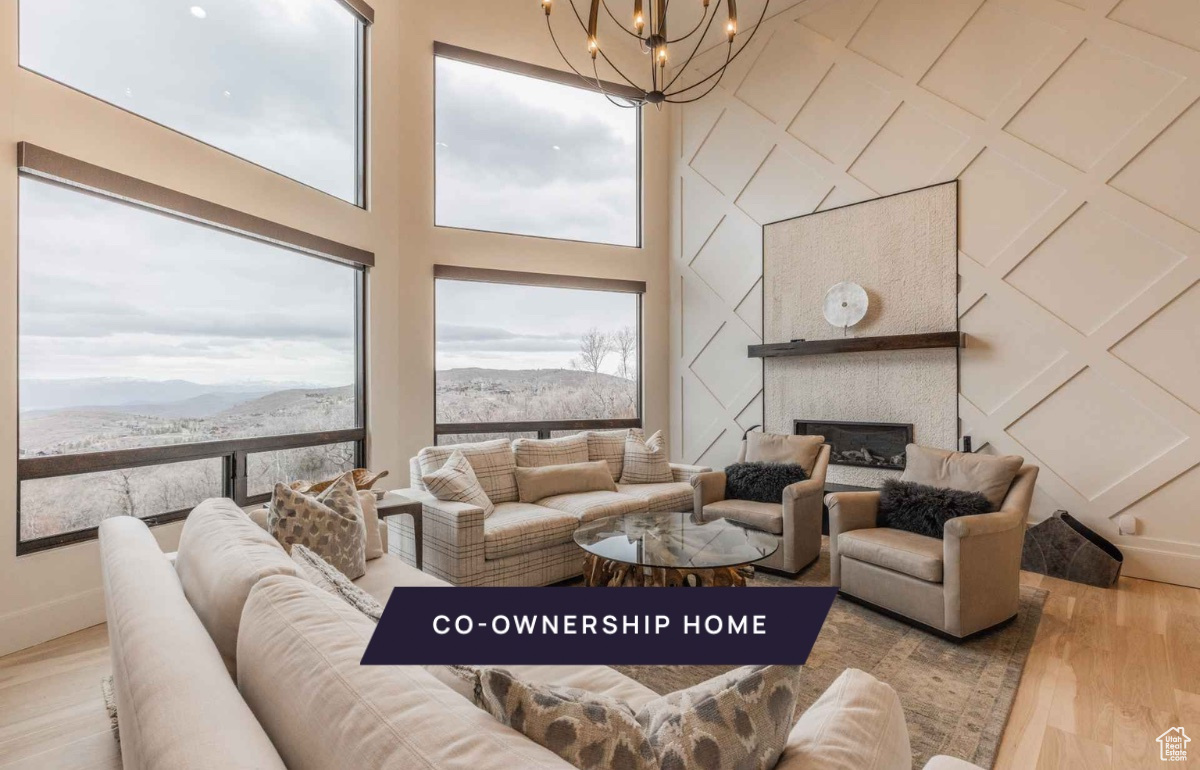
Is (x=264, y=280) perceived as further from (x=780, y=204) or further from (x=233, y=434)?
(x=780, y=204)

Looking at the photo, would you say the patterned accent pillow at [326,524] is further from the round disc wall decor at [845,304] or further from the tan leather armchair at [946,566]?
the round disc wall decor at [845,304]

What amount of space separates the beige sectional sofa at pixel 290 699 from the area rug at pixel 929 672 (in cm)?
114

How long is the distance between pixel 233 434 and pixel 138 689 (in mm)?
3300

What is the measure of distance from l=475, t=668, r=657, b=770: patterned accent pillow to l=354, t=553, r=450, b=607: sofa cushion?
139 centimetres

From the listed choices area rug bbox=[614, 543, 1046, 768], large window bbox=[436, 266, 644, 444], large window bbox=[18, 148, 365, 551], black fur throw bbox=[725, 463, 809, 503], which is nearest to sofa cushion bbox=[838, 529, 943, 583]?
area rug bbox=[614, 543, 1046, 768]

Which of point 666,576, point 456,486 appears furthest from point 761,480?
point 456,486

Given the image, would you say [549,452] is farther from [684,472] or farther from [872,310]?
[872,310]

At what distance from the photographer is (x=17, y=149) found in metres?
2.60

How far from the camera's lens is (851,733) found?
92 centimetres

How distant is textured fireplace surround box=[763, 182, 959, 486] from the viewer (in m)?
4.39

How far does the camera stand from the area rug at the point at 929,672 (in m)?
1.98

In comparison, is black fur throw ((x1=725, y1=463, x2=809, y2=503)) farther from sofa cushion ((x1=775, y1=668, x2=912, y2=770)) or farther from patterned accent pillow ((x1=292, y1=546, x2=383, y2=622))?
patterned accent pillow ((x1=292, y1=546, x2=383, y2=622))

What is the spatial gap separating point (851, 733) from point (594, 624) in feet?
1.47

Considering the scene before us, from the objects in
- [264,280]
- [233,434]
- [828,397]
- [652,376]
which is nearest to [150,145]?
[264,280]
